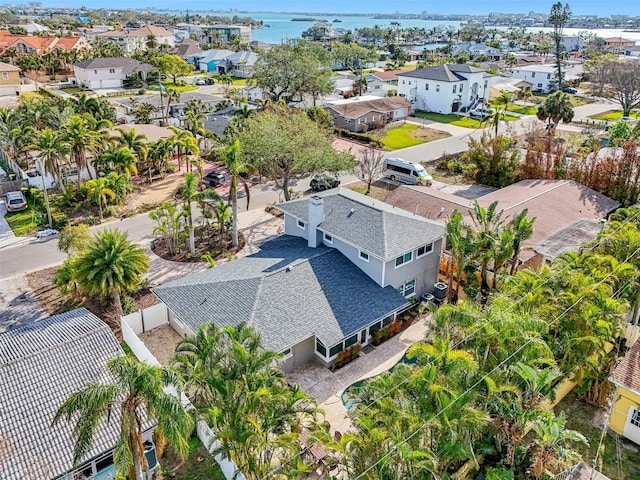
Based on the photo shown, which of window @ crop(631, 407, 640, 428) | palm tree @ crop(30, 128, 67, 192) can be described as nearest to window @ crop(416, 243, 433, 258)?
window @ crop(631, 407, 640, 428)

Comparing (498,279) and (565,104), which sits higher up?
(565,104)

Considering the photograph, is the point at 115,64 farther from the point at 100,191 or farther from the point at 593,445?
the point at 593,445

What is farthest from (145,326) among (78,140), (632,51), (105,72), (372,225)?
(632,51)

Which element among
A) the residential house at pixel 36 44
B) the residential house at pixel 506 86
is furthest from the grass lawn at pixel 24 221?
the residential house at pixel 36 44

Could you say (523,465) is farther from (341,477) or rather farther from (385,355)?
(385,355)

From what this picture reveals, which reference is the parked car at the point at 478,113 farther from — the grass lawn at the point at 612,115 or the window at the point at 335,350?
the window at the point at 335,350

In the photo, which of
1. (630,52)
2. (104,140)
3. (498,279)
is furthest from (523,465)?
(630,52)
